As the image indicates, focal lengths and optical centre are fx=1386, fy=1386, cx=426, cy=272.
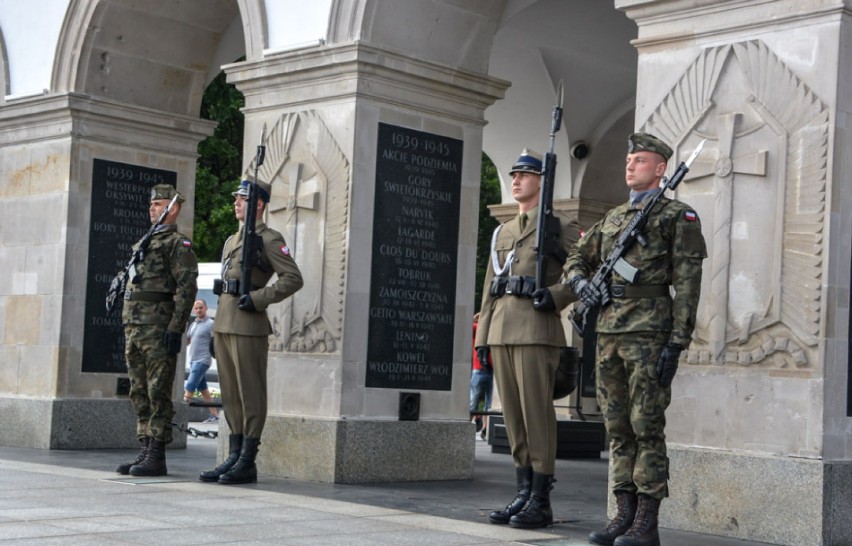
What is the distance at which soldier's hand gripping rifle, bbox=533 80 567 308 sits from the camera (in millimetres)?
7430

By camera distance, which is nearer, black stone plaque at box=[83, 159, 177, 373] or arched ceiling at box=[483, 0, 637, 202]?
black stone plaque at box=[83, 159, 177, 373]

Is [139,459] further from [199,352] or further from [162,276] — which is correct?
[199,352]

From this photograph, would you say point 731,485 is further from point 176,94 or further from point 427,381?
point 176,94

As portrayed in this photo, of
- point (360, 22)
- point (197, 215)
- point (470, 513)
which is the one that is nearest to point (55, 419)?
point (360, 22)

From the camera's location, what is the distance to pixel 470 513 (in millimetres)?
8055

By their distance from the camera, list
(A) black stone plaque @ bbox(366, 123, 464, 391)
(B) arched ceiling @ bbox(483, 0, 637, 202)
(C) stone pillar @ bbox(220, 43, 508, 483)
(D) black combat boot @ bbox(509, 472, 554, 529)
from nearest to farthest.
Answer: (D) black combat boot @ bbox(509, 472, 554, 529) < (C) stone pillar @ bbox(220, 43, 508, 483) < (A) black stone plaque @ bbox(366, 123, 464, 391) < (B) arched ceiling @ bbox(483, 0, 637, 202)

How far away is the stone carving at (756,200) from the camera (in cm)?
721

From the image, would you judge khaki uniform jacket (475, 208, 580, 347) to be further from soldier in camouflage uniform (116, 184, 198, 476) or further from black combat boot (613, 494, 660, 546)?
soldier in camouflage uniform (116, 184, 198, 476)

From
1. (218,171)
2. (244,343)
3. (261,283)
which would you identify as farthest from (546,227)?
(218,171)

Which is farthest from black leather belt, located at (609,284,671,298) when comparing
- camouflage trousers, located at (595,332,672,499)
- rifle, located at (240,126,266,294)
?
rifle, located at (240,126,266,294)

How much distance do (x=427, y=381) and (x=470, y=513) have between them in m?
2.47

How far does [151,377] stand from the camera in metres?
9.55

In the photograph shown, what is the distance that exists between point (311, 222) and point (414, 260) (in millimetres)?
823

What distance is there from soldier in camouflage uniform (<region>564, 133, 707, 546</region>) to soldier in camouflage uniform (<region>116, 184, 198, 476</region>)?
11.7 feet
